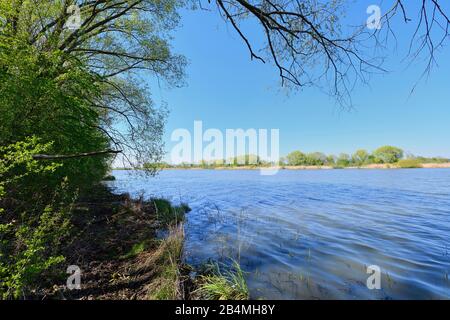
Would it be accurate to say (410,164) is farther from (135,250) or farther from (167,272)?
(167,272)

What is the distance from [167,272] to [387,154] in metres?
124

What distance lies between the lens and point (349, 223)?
35.0 ft

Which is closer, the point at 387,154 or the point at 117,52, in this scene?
the point at 117,52

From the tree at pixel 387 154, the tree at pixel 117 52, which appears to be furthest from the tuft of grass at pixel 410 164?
the tree at pixel 117 52

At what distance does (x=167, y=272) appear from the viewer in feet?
16.9

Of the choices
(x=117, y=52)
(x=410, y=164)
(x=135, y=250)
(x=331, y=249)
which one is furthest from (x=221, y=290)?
(x=410, y=164)

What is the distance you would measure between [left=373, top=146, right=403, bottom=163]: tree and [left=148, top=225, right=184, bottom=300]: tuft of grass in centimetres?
11812

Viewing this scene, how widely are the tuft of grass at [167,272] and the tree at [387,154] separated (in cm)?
11812

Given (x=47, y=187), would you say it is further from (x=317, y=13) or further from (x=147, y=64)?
(x=147, y=64)

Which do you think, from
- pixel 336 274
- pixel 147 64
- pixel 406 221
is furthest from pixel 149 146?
pixel 406 221

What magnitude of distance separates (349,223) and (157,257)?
8123 millimetres

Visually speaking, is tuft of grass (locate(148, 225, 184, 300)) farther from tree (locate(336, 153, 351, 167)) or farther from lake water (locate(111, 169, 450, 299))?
tree (locate(336, 153, 351, 167))

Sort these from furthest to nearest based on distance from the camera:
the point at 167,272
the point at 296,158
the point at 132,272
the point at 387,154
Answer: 1. the point at 296,158
2. the point at 387,154
3. the point at 132,272
4. the point at 167,272

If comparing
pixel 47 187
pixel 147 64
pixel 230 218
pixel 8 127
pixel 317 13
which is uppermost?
pixel 147 64
